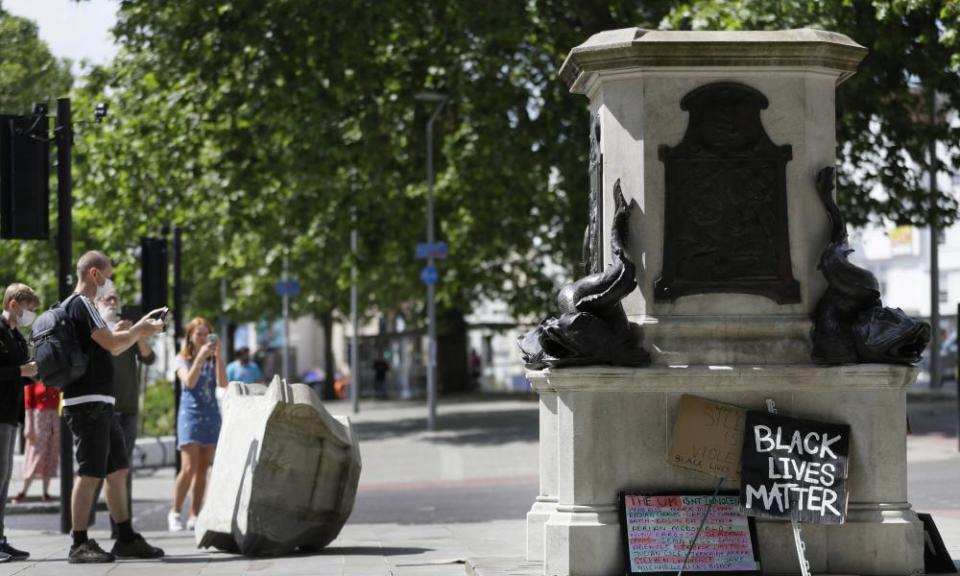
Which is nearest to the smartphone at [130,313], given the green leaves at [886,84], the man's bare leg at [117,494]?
the man's bare leg at [117,494]

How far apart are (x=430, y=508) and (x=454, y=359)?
33.5 m

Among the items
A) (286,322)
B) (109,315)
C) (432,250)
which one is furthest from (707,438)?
(286,322)

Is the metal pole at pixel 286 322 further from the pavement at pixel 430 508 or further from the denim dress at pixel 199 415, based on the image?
the denim dress at pixel 199 415

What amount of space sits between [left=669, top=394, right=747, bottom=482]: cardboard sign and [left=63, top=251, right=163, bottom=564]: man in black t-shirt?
3.53 meters

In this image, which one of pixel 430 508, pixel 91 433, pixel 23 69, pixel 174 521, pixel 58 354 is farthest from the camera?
pixel 23 69

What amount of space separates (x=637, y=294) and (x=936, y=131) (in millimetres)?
16664

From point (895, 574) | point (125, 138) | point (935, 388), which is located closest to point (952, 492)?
point (895, 574)

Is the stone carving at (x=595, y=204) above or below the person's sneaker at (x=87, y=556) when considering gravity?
above

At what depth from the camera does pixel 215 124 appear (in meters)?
25.4

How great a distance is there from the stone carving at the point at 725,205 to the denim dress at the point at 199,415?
5827 millimetres

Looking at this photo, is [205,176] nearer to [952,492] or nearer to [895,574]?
[952,492]

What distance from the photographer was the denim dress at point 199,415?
44.2ft

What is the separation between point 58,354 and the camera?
33.9ft

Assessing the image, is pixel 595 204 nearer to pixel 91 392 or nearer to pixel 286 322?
pixel 91 392
